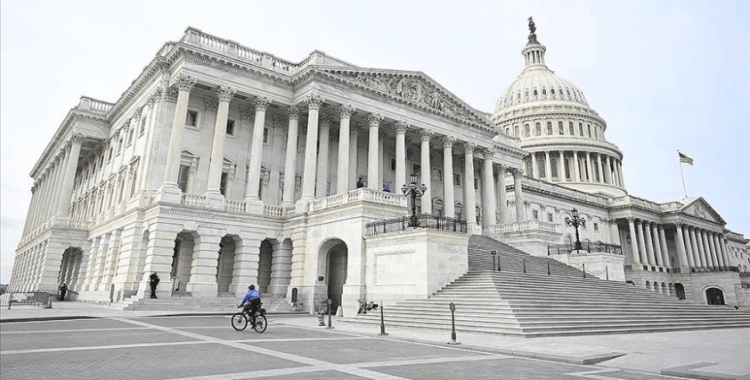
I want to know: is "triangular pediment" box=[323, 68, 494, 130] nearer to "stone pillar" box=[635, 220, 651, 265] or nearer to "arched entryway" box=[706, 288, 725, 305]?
"stone pillar" box=[635, 220, 651, 265]

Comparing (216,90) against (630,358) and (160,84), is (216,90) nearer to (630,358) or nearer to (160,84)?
(160,84)

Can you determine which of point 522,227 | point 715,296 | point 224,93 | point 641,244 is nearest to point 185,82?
point 224,93

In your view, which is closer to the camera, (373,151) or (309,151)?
(309,151)

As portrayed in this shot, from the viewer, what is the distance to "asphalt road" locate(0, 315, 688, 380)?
340 inches

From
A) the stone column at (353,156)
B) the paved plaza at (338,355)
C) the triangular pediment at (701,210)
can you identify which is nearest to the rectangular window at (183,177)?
the stone column at (353,156)

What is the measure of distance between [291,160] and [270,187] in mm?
3472

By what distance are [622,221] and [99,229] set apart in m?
76.4

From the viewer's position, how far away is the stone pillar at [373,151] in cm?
3659

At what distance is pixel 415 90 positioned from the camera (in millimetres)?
41938

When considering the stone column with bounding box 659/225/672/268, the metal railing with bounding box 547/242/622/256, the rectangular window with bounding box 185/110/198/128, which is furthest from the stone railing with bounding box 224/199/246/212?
the stone column with bounding box 659/225/672/268

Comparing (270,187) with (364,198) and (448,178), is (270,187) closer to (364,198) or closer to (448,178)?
(364,198)

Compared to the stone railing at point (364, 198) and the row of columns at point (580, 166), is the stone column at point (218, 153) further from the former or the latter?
the row of columns at point (580, 166)

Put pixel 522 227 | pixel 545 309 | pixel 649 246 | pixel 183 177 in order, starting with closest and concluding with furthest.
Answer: pixel 545 309 → pixel 183 177 → pixel 522 227 → pixel 649 246

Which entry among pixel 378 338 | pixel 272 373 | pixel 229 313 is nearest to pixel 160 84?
pixel 229 313
